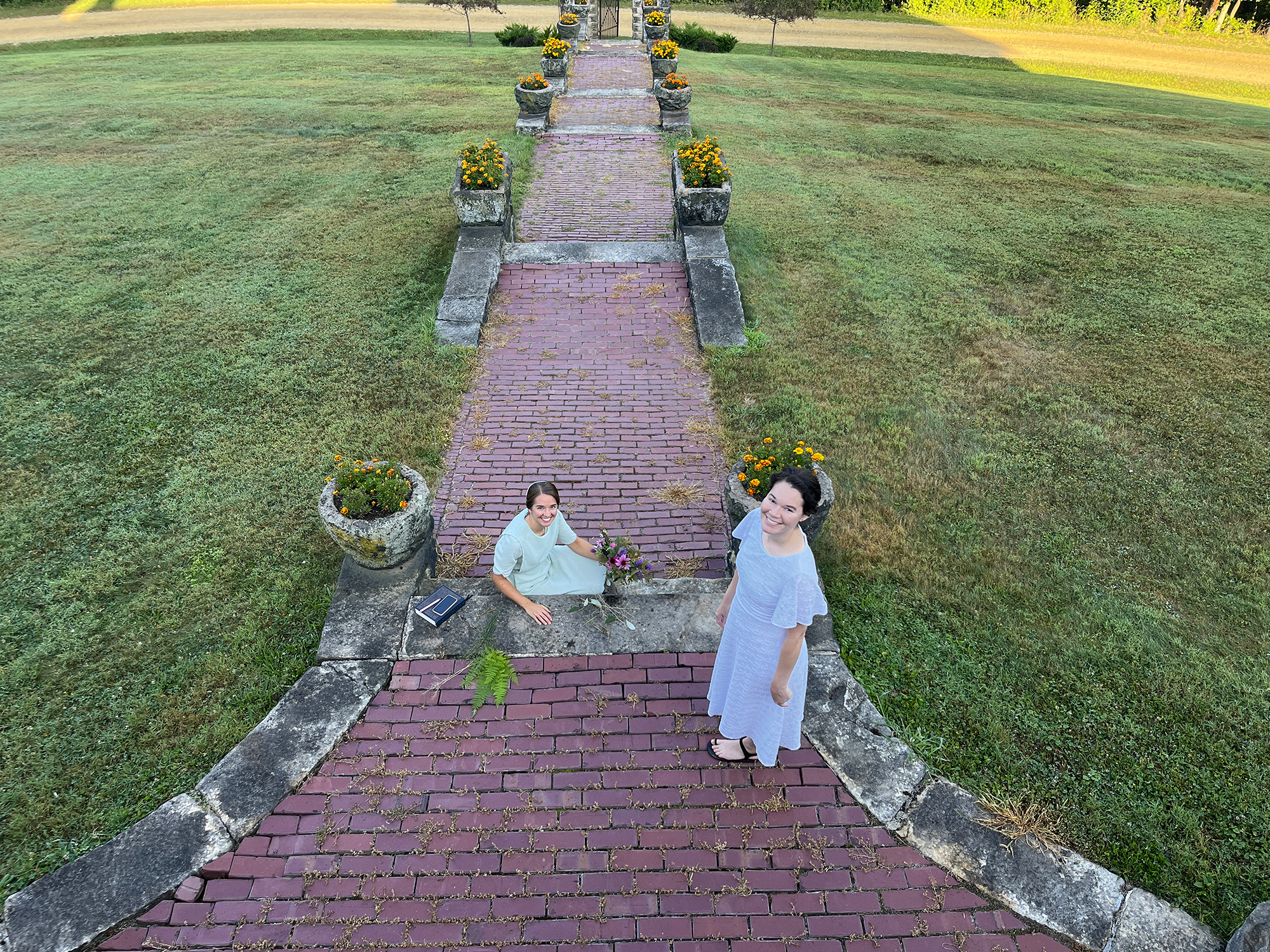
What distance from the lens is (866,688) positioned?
465cm

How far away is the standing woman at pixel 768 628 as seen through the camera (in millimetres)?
3219

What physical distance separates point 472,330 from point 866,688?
6017 millimetres

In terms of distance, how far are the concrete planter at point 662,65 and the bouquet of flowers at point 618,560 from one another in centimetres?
1503

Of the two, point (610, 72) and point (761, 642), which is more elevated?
point (610, 72)

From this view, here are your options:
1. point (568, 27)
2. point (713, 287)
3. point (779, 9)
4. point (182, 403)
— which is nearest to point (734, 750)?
point (713, 287)

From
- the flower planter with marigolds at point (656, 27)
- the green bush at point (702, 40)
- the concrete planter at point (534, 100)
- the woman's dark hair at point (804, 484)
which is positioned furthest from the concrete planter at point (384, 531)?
the green bush at point (702, 40)

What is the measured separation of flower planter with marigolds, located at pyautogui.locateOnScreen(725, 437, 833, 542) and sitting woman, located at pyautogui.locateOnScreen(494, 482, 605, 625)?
1.10 metres

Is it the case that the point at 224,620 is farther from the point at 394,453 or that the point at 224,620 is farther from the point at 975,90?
the point at 975,90

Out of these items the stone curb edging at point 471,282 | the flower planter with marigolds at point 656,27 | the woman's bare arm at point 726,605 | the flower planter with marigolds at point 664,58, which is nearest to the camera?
the woman's bare arm at point 726,605

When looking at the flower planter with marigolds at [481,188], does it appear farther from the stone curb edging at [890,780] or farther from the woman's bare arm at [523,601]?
the woman's bare arm at [523,601]

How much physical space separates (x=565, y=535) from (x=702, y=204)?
6735 millimetres

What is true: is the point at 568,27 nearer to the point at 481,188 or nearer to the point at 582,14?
the point at 582,14

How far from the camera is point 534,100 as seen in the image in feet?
47.1

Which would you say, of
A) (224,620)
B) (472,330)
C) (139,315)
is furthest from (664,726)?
(139,315)
